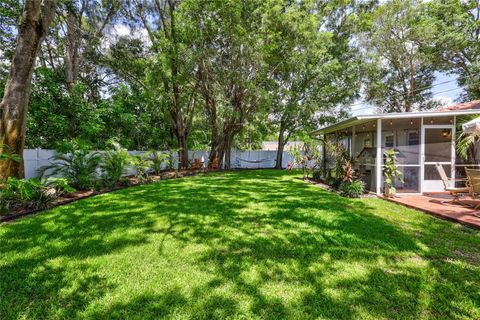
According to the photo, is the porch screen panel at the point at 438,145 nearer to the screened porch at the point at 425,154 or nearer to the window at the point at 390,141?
the screened porch at the point at 425,154

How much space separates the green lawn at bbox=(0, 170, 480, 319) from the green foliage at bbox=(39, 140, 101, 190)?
252 cm

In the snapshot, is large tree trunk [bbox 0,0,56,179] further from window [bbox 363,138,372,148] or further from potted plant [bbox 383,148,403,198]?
window [bbox 363,138,372,148]

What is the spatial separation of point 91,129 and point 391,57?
1987 centimetres

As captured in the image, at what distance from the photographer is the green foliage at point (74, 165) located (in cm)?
686

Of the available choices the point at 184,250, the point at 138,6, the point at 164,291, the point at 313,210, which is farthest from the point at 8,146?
the point at 138,6

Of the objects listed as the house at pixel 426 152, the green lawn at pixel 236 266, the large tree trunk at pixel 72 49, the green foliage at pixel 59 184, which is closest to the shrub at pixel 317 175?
the house at pixel 426 152

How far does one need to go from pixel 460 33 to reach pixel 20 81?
67.1ft

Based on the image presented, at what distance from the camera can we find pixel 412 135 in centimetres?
747

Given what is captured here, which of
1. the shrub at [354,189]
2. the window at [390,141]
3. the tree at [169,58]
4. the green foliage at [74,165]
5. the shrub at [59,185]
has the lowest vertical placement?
the shrub at [354,189]

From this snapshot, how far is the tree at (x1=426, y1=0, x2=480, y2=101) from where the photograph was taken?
1411cm

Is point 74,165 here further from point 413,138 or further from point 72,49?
point 413,138

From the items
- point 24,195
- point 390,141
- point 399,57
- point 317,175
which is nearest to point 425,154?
point 390,141

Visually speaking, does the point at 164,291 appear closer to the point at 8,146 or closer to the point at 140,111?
the point at 8,146

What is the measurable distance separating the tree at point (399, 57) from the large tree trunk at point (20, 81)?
1734cm
